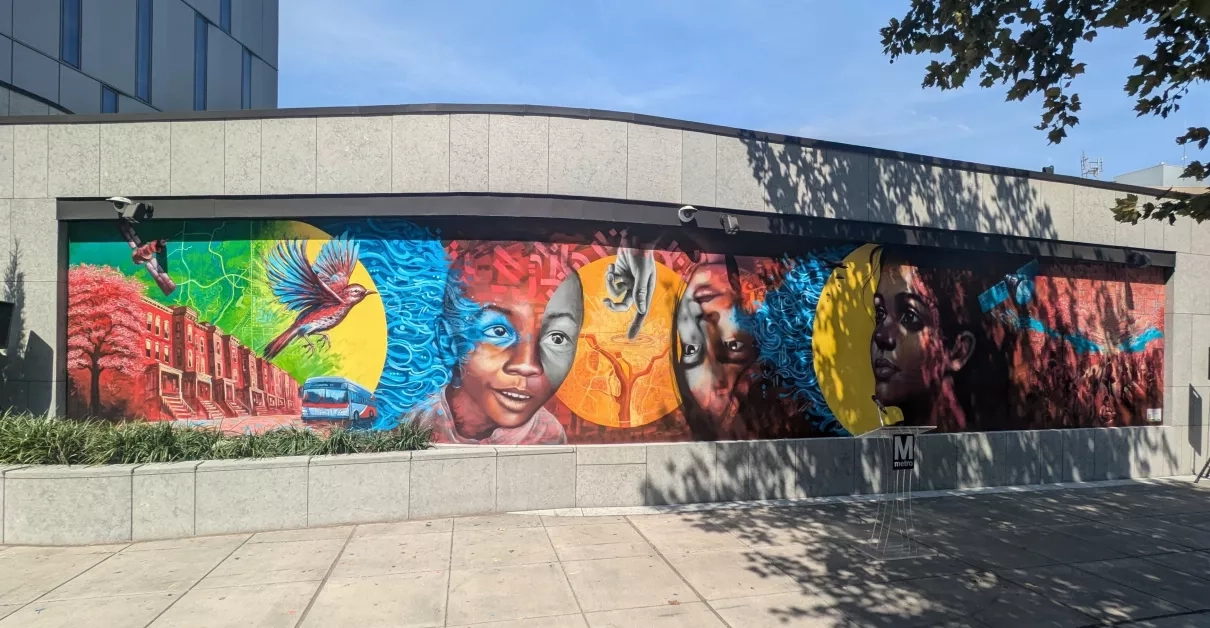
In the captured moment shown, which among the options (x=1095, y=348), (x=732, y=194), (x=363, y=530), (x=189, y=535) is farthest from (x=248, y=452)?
(x=1095, y=348)

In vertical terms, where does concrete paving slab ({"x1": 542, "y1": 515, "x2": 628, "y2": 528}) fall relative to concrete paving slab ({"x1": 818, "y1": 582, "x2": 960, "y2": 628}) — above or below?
below

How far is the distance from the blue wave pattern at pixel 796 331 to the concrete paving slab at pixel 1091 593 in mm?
3844

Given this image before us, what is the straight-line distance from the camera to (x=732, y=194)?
956 centimetres

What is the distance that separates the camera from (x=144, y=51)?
1781 cm

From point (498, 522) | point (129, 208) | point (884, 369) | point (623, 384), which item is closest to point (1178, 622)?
point (884, 369)

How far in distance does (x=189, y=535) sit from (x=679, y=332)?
6341mm

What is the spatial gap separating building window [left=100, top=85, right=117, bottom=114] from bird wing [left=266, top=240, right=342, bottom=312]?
34.3 feet

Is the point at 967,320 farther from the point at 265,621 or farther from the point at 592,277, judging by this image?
the point at 265,621

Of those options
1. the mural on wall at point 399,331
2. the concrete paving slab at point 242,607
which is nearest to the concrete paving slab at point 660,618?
the concrete paving slab at point 242,607

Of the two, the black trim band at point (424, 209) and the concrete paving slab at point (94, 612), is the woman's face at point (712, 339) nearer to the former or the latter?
the black trim band at point (424, 209)

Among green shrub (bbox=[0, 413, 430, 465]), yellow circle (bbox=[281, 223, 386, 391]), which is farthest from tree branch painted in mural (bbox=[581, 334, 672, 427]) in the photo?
yellow circle (bbox=[281, 223, 386, 391])

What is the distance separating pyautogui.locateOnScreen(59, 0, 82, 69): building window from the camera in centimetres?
1459

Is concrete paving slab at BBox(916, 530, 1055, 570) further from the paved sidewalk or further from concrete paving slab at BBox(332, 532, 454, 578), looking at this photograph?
concrete paving slab at BBox(332, 532, 454, 578)

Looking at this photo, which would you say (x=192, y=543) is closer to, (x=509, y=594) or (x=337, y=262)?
(x=509, y=594)
